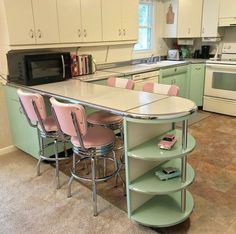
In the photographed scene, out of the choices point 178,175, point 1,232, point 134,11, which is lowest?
point 1,232

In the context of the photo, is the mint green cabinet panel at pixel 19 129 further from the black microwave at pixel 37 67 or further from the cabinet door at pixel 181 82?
the cabinet door at pixel 181 82

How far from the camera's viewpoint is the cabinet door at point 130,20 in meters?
4.01

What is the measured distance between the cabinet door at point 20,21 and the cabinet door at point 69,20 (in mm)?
397

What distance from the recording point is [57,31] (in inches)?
128

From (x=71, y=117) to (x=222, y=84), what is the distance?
3.46m

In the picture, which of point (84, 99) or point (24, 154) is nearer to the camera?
point (84, 99)

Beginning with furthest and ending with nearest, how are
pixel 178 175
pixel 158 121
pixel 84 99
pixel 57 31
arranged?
pixel 57 31, pixel 84 99, pixel 178 175, pixel 158 121

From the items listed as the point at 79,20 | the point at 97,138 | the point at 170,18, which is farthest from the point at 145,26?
the point at 97,138

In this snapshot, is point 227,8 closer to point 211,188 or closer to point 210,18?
point 210,18

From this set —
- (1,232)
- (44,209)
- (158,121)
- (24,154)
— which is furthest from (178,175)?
(24,154)

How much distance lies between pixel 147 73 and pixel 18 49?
1.87 metres

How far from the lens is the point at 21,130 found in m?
3.19

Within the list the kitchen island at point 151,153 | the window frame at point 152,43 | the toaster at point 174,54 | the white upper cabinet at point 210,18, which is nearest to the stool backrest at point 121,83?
the kitchen island at point 151,153

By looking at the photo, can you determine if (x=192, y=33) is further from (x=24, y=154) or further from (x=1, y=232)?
(x=1, y=232)
